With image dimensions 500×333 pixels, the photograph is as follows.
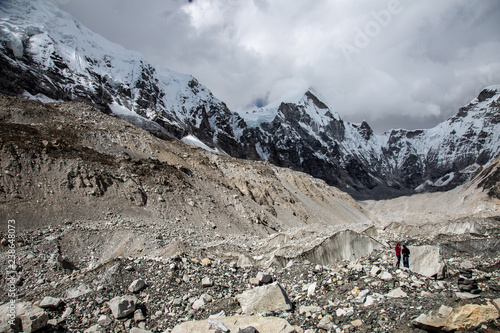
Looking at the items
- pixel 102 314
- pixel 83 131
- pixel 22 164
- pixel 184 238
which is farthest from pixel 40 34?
pixel 102 314

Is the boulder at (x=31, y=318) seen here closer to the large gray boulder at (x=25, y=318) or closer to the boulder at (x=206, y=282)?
the large gray boulder at (x=25, y=318)

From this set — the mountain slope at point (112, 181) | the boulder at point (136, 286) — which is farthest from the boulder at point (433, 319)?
the mountain slope at point (112, 181)

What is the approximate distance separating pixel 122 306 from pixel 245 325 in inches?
141

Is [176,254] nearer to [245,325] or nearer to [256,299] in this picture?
[256,299]

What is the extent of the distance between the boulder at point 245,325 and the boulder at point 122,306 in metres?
1.84

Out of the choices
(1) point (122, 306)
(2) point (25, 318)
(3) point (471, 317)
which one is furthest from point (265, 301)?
(2) point (25, 318)

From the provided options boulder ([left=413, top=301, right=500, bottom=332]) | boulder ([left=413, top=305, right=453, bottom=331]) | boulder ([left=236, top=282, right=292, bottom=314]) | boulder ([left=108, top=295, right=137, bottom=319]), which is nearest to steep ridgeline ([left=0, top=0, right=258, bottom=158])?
boulder ([left=108, top=295, right=137, bottom=319])

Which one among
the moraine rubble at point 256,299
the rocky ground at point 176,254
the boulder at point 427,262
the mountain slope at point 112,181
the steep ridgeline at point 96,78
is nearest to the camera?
the moraine rubble at point 256,299

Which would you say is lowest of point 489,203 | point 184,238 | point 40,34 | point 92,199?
point 489,203

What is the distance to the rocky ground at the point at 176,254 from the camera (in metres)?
7.60

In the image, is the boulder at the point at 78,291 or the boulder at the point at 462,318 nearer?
the boulder at the point at 462,318

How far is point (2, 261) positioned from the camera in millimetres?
14773

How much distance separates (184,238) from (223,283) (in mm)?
13752

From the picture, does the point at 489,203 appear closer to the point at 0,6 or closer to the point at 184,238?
the point at 184,238
